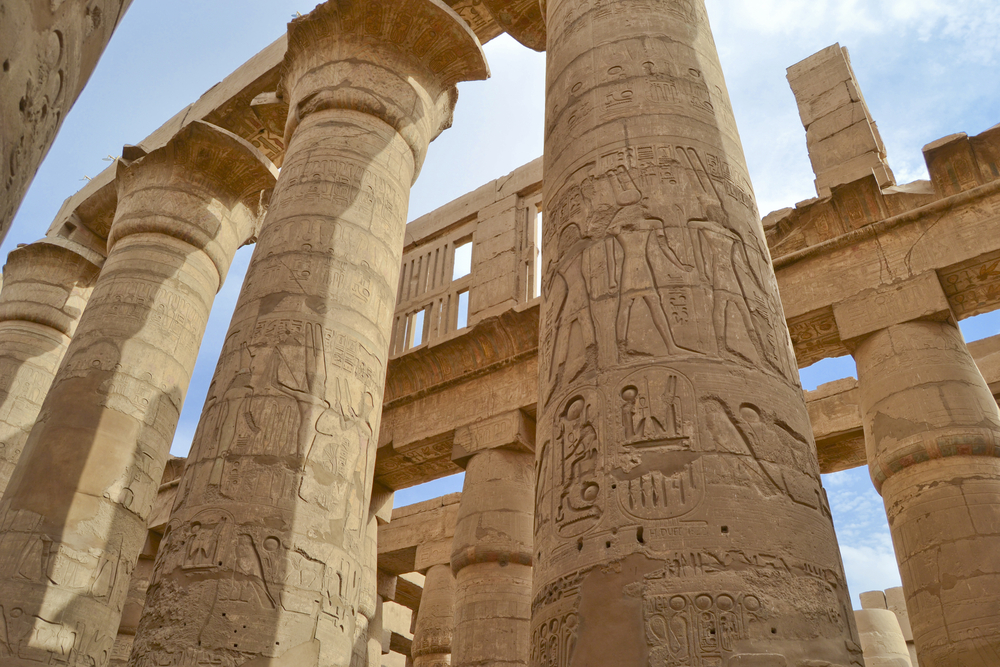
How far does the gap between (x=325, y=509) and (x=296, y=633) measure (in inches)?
32.5

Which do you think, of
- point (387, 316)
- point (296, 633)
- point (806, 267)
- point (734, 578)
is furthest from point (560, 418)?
point (806, 267)

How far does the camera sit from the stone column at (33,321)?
10.0 metres

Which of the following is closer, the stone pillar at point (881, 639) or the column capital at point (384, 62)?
the column capital at point (384, 62)

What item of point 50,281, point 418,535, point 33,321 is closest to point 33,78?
point 33,321

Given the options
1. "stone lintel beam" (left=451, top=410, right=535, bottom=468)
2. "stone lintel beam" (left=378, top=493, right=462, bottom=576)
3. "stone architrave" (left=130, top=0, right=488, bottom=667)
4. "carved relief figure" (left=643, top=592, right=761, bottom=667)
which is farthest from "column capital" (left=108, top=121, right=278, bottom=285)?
"carved relief figure" (left=643, top=592, right=761, bottom=667)

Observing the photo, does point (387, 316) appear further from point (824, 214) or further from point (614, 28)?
point (824, 214)

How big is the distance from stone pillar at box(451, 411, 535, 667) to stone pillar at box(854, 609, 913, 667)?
7.10 m

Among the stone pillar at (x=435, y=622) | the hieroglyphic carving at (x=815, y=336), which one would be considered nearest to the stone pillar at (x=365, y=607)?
the stone pillar at (x=435, y=622)

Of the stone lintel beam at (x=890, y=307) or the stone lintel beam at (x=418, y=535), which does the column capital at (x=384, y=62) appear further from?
the stone lintel beam at (x=418, y=535)

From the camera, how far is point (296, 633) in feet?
15.0

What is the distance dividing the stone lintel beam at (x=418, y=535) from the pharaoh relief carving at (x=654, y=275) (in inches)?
331

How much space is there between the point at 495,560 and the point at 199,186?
19.6ft

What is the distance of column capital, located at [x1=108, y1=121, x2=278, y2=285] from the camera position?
9.69m

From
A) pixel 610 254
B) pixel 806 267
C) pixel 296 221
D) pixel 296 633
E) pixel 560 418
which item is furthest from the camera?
pixel 806 267
